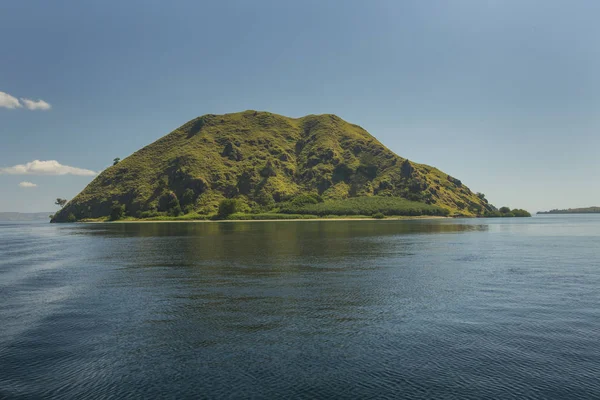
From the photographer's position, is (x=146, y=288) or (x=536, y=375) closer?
(x=536, y=375)

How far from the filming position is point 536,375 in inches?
891

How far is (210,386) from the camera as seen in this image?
21.8 m

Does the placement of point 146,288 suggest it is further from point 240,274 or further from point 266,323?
point 266,323

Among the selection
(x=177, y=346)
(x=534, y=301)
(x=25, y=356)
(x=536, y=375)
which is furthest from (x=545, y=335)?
(x=25, y=356)

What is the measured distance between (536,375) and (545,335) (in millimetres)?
8713

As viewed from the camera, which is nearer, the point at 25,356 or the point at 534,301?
the point at 25,356

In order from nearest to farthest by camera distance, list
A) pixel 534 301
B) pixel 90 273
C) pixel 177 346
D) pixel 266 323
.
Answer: pixel 177 346 → pixel 266 323 → pixel 534 301 → pixel 90 273

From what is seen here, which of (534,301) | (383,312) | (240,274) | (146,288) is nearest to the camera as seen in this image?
(383,312)

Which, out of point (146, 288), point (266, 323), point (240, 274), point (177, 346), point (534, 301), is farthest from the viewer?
Answer: point (240, 274)

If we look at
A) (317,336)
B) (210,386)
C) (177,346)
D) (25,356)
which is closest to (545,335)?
(317,336)

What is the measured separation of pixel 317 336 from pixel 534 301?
26864mm

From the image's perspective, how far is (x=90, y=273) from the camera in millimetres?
61281

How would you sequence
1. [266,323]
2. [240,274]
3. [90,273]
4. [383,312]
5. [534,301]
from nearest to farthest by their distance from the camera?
[266,323]
[383,312]
[534,301]
[240,274]
[90,273]

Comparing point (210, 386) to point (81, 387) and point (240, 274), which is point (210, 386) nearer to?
point (81, 387)
